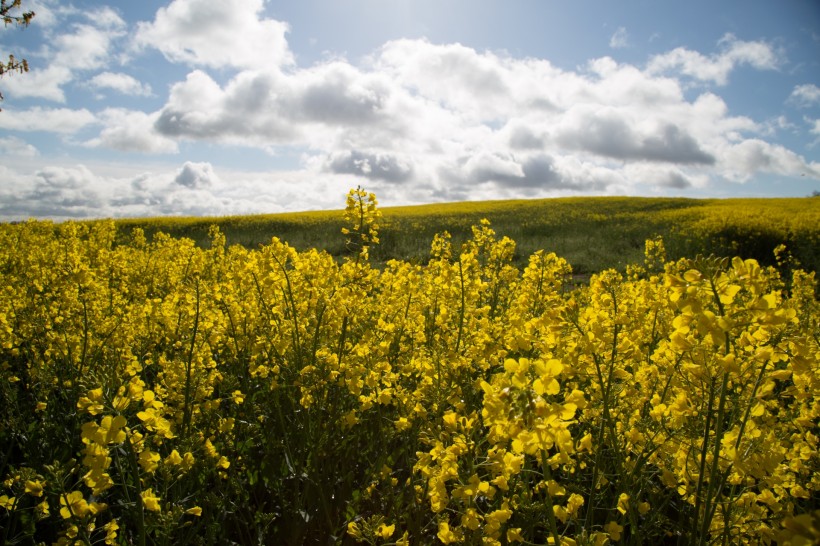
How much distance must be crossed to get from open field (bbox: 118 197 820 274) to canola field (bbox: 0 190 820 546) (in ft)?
27.1

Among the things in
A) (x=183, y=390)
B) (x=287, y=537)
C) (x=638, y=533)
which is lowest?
(x=287, y=537)

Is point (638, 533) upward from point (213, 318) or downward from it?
downward

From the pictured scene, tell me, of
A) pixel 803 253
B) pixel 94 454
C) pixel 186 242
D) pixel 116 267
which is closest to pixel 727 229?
pixel 803 253

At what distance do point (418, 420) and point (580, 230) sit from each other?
827 inches

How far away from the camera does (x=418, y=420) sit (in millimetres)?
3100

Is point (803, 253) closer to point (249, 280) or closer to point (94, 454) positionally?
point (249, 280)

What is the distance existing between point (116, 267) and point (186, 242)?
247 centimetres

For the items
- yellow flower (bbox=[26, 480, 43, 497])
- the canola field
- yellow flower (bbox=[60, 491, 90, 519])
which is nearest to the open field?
the canola field

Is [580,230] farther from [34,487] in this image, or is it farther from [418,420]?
[34,487]

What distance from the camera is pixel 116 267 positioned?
21.9 feet

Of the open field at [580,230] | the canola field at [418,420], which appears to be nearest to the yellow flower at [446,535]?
the canola field at [418,420]

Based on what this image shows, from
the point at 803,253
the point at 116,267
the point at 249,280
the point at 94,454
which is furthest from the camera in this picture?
the point at 803,253

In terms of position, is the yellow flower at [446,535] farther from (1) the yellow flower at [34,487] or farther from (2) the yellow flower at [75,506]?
(1) the yellow flower at [34,487]

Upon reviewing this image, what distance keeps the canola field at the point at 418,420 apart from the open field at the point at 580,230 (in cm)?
827
